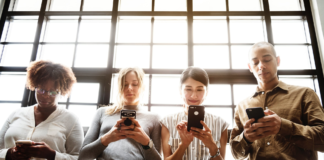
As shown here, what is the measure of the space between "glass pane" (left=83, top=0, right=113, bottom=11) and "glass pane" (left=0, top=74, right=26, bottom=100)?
4.62 ft

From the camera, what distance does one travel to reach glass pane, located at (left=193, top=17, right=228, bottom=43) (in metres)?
2.50

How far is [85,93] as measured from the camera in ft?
7.62

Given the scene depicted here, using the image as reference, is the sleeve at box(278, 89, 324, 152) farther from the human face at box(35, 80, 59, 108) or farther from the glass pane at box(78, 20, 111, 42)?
the glass pane at box(78, 20, 111, 42)

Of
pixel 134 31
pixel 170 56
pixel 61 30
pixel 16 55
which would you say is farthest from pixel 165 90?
pixel 16 55

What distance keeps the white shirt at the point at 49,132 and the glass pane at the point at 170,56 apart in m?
1.26

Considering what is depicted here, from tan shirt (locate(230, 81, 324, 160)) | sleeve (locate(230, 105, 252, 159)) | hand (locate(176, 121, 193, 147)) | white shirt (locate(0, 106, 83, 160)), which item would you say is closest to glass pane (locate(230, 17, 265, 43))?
tan shirt (locate(230, 81, 324, 160))

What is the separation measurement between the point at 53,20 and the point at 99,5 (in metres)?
0.78

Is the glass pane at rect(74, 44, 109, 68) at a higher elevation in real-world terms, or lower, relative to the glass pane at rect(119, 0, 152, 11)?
lower

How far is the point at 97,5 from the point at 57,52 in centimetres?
97

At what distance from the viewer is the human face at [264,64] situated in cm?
132

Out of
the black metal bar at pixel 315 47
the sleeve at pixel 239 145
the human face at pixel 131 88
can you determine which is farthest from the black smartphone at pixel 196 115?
the black metal bar at pixel 315 47

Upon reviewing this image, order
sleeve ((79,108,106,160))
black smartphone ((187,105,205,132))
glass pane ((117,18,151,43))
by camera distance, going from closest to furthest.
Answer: black smartphone ((187,105,205,132)), sleeve ((79,108,106,160)), glass pane ((117,18,151,43))

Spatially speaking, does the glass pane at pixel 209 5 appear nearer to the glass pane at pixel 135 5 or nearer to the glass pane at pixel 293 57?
the glass pane at pixel 135 5

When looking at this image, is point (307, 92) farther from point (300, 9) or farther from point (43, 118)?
point (43, 118)
